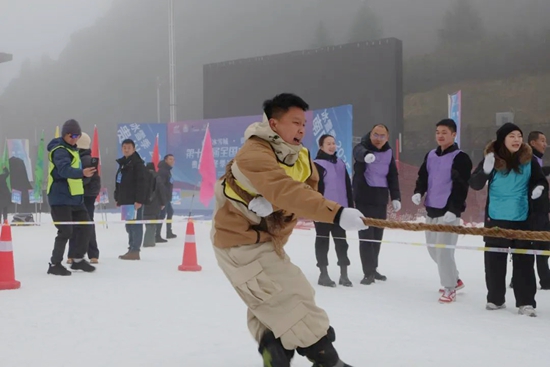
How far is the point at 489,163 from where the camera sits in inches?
194

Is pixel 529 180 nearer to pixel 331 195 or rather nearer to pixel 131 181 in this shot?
pixel 331 195

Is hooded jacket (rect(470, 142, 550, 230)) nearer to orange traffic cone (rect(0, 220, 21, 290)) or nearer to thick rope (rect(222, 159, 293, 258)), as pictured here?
thick rope (rect(222, 159, 293, 258))

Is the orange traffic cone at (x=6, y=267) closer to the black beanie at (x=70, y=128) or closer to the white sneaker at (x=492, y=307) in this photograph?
the black beanie at (x=70, y=128)

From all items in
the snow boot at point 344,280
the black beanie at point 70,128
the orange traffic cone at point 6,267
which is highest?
the black beanie at point 70,128

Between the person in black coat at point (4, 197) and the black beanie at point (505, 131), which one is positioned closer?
the black beanie at point (505, 131)

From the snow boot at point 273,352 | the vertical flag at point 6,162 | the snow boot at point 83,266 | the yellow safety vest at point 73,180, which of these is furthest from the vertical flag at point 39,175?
the snow boot at point 273,352

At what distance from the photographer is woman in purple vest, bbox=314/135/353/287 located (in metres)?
6.29

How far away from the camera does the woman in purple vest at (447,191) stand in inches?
212

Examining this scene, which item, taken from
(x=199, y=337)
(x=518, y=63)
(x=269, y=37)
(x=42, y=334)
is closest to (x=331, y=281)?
(x=199, y=337)

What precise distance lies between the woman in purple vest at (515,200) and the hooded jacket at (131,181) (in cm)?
506

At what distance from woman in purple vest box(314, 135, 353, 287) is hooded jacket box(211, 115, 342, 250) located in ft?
11.2

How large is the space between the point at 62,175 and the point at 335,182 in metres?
3.07

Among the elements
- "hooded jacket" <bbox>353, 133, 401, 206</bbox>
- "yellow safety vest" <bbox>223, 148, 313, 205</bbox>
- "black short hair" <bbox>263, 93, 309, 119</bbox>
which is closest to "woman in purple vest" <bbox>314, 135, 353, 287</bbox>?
"hooded jacket" <bbox>353, 133, 401, 206</bbox>

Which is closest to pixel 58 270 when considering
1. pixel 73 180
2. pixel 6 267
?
pixel 6 267
